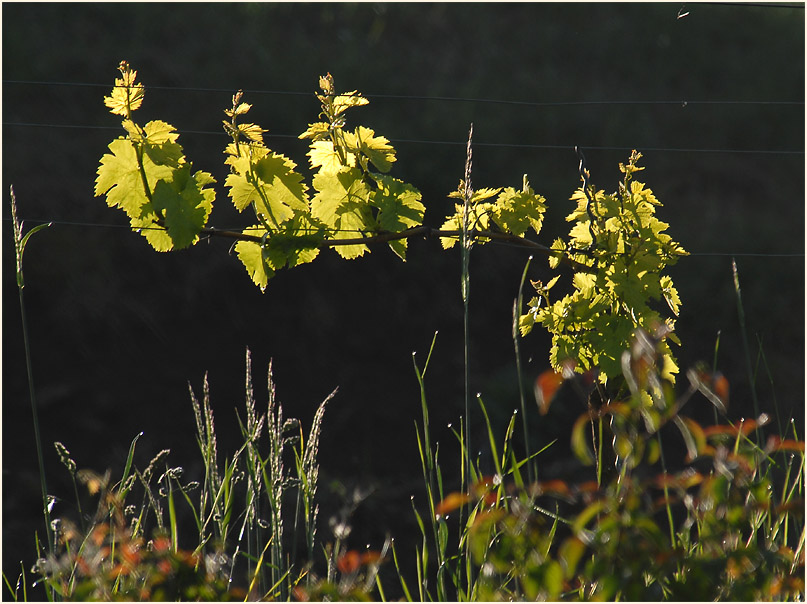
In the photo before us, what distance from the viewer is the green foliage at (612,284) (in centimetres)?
193

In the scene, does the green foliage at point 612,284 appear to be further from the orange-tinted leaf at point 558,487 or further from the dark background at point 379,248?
the dark background at point 379,248

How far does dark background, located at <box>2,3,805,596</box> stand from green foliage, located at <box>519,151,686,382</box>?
4.61 metres

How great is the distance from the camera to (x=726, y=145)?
948cm

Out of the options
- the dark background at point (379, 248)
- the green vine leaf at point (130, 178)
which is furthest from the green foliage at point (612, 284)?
the dark background at point (379, 248)

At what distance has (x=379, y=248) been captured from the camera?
334 inches

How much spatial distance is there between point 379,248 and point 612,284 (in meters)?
6.58

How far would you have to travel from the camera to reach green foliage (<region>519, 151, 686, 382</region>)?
76.0 inches

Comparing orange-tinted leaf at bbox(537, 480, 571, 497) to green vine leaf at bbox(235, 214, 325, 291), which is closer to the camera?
orange-tinted leaf at bbox(537, 480, 571, 497)

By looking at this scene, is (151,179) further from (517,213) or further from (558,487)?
(558,487)

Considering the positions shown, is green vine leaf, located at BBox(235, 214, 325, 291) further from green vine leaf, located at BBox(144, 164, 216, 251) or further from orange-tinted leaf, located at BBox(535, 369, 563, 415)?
orange-tinted leaf, located at BBox(535, 369, 563, 415)

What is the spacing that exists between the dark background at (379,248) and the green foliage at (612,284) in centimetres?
461

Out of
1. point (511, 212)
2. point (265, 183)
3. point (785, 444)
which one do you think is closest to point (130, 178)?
point (265, 183)

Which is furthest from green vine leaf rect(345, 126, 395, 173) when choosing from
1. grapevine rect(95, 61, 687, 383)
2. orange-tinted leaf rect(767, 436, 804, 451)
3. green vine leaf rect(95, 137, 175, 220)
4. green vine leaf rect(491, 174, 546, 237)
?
orange-tinted leaf rect(767, 436, 804, 451)

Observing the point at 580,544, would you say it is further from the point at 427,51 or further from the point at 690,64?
the point at 690,64
